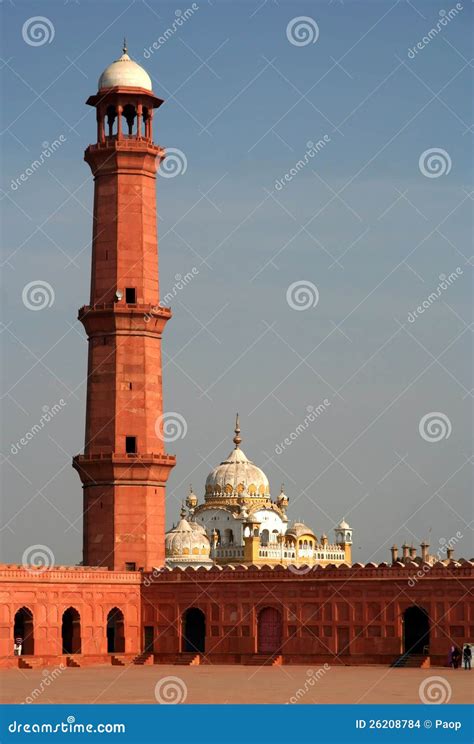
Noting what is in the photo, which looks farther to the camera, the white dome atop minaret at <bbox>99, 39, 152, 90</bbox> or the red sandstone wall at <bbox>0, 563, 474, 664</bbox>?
the white dome atop minaret at <bbox>99, 39, 152, 90</bbox>

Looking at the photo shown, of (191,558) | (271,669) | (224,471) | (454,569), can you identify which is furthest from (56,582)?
(224,471)

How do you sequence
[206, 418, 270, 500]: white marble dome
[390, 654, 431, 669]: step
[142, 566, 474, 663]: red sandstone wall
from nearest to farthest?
[390, 654, 431, 669]: step < [142, 566, 474, 663]: red sandstone wall < [206, 418, 270, 500]: white marble dome

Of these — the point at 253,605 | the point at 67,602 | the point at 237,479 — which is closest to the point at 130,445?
the point at 67,602

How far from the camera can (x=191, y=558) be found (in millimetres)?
84250

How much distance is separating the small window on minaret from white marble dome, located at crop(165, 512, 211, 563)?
83.4 ft

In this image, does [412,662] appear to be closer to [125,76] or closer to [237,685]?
[237,685]

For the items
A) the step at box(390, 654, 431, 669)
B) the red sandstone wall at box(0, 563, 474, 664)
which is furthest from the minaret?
the step at box(390, 654, 431, 669)

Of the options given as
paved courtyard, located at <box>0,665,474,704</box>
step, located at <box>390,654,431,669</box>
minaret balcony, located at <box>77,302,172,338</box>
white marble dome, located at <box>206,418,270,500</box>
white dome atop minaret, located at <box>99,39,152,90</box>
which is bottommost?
paved courtyard, located at <box>0,665,474,704</box>

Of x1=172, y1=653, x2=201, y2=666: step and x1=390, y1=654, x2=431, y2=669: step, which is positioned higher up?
x1=172, y1=653, x2=201, y2=666: step

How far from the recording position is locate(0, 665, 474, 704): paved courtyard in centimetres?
3750

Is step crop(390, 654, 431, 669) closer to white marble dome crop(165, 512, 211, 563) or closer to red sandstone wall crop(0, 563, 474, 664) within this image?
red sandstone wall crop(0, 563, 474, 664)

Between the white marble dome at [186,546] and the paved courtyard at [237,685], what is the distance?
3178 cm

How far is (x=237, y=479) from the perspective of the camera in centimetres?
9806

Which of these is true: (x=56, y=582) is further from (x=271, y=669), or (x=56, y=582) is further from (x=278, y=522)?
(x=278, y=522)
